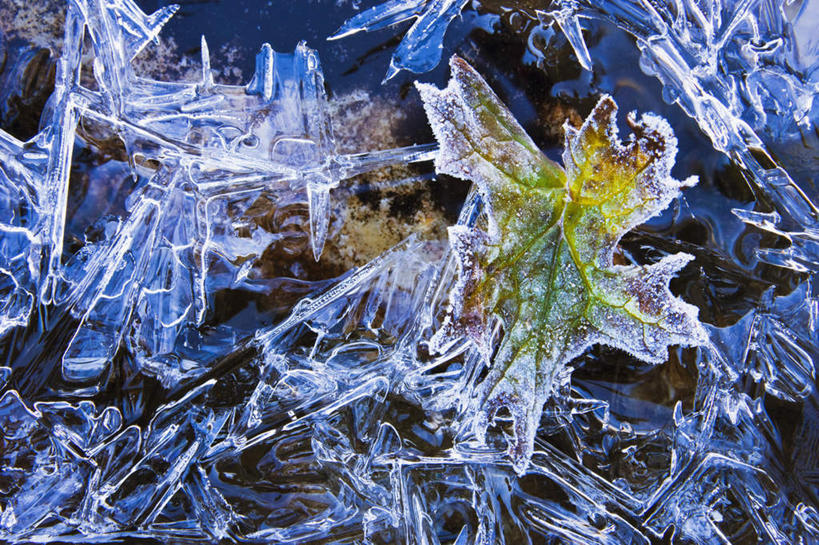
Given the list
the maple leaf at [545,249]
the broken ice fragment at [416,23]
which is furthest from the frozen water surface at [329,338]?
the maple leaf at [545,249]

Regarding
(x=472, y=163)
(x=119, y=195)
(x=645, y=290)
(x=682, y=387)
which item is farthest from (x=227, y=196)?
(x=682, y=387)

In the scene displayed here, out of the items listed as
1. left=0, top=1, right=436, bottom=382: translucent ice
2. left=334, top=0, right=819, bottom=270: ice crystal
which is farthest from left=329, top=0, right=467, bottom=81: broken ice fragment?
left=0, top=1, right=436, bottom=382: translucent ice

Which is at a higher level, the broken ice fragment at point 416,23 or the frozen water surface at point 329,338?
the broken ice fragment at point 416,23

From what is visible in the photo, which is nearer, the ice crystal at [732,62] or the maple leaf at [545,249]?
the maple leaf at [545,249]

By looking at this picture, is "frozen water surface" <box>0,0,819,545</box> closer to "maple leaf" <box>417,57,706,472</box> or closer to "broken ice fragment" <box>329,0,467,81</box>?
"broken ice fragment" <box>329,0,467,81</box>

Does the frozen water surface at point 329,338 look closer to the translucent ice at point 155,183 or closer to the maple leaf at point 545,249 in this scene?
the translucent ice at point 155,183

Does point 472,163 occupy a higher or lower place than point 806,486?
higher

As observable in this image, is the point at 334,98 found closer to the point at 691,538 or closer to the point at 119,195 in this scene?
the point at 119,195
